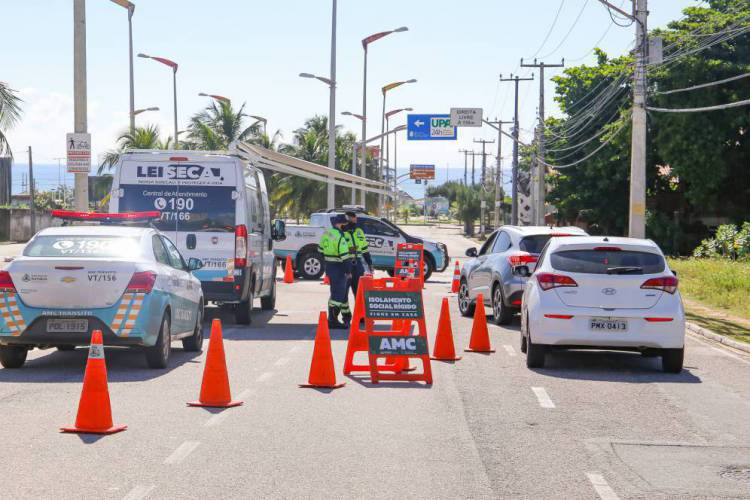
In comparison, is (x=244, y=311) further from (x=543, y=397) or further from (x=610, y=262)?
(x=543, y=397)

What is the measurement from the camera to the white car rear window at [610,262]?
521 inches

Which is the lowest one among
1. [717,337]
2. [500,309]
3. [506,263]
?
[717,337]

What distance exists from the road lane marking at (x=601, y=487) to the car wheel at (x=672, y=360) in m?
5.67

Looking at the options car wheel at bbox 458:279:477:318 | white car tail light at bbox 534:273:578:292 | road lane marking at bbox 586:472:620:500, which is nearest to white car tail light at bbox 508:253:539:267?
car wheel at bbox 458:279:477:318

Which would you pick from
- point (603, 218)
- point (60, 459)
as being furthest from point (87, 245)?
point (603, 218)

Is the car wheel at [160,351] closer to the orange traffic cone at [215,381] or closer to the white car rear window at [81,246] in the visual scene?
the white car rear window at [81,246]

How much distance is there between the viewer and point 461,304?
832 inches

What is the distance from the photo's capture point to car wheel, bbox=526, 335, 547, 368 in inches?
521

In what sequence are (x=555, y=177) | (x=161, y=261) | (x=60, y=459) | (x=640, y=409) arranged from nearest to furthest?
(x=60, y=459)
(x=640, y=409)
(x=161, y=261)
(x=555, y=177)

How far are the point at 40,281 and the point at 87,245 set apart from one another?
0.77 m

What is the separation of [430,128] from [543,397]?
49638 millimetres

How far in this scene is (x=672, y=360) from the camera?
Result: 42.9 ft

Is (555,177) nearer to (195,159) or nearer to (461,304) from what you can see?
(461,304)


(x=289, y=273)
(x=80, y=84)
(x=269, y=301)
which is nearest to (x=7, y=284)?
(x=80, y=84)
